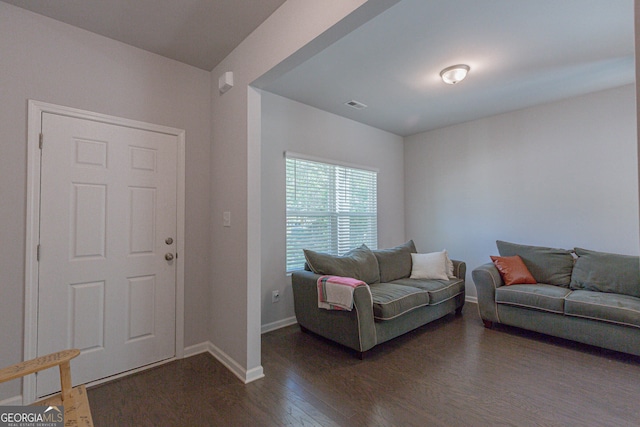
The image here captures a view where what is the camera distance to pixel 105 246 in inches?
87.4

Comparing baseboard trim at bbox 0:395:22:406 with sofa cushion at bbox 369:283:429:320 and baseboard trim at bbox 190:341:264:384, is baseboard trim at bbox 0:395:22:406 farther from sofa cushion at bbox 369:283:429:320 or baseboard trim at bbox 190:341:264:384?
sofa cushion at bbox 369:283:429:320

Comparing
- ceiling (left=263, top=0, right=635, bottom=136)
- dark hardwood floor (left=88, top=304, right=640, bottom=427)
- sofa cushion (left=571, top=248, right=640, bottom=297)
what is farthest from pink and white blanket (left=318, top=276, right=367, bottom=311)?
sofa cushion (left=571, top=248, right=640, bottom=297)

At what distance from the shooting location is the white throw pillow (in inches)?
138

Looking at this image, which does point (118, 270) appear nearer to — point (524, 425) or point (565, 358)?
point (524, 425)

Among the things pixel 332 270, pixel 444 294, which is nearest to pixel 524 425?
pixel 444 294

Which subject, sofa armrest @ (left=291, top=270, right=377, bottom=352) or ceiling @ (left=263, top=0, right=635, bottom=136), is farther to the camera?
sofa armrest @ (left=291, top=270, right=377, bottom=352)

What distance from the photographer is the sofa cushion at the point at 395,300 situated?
2.58 m

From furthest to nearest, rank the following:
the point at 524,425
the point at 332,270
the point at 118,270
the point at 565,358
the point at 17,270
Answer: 1. the point at 332,270
2. the point at 565,358
3. the point at 118,270
4. the point at 17,270
5. the point at 524,425

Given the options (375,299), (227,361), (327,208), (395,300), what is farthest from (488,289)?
(227,361)

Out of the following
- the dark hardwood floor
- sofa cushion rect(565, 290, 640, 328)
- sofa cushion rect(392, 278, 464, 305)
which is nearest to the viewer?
the dark hardwood floor

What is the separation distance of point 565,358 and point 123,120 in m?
4.24

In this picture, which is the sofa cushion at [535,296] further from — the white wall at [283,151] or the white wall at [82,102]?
the white wall at [82,102]

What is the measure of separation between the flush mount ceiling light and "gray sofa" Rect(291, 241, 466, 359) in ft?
6.69

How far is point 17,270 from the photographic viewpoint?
189cm
